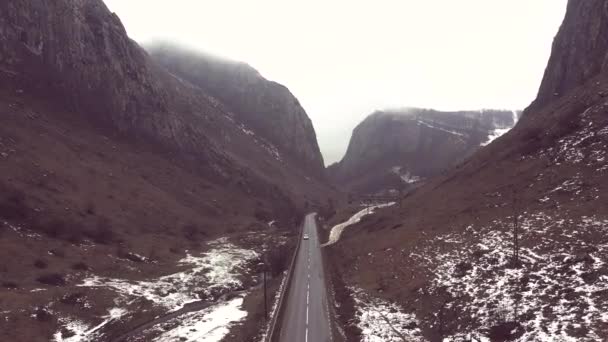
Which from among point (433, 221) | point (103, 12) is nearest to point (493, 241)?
point (433, 221)

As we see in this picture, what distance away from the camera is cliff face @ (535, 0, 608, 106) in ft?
317

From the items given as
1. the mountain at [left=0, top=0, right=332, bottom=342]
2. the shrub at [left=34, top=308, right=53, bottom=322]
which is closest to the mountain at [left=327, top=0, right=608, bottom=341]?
the mountain at [left=0, top=0, right=332, bottom=342]

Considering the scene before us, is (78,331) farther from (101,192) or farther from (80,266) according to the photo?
(101,192)

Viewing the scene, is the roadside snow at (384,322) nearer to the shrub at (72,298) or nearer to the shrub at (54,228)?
the shrub at (72,298)

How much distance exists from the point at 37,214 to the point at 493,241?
67.8 m

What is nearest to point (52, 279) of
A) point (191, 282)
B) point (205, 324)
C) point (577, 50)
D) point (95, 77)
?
point (191, 282)

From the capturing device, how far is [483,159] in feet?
306

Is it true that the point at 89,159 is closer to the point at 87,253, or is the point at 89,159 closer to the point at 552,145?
the point at 87,253

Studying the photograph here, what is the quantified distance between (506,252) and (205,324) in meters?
33.7

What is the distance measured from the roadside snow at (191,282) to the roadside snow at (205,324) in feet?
15.1

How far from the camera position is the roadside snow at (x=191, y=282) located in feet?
169

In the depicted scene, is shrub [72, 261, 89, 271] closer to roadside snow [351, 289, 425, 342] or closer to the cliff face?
roadside snow [351, 289, 425, 342]

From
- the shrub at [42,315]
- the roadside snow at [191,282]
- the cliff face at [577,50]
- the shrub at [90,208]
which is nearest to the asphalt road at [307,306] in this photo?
the roadside snow at [191,282]

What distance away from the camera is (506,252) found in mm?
40344
